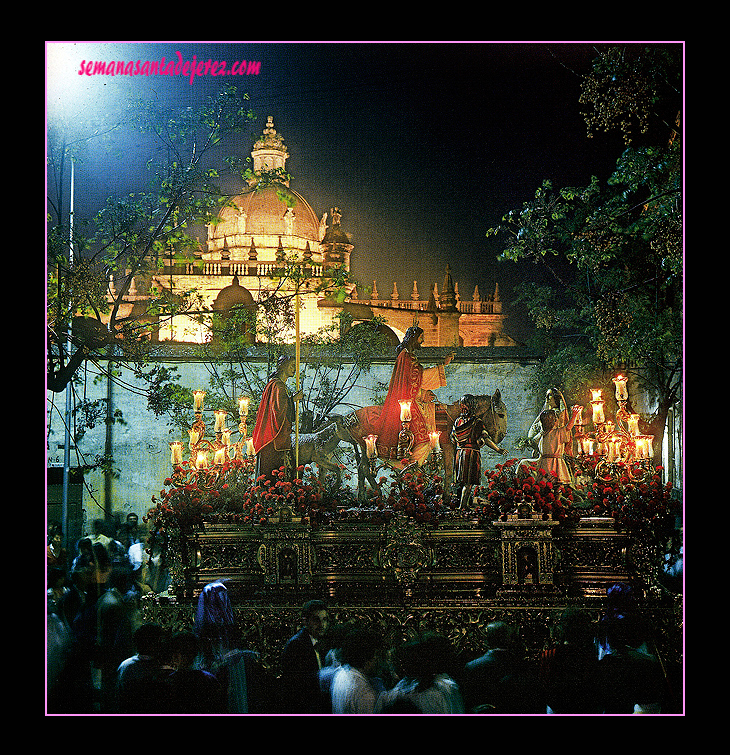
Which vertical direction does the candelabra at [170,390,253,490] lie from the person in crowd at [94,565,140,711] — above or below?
above

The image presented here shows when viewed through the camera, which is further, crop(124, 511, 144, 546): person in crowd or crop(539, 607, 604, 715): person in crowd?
crop(124, 511, 144, 546): person in crowd

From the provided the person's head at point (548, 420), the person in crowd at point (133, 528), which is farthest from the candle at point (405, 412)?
the person in crowd at point (133, 528)

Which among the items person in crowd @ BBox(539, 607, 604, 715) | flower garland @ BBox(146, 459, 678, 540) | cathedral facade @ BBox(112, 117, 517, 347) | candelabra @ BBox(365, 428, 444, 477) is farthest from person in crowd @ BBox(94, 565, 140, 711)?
person in crowd @ BBox(539, 607, 604, 715)

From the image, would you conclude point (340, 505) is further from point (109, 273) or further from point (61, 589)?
point (109, 273)

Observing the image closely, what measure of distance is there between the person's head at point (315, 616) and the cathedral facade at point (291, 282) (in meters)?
3.41

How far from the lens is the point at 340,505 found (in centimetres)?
732

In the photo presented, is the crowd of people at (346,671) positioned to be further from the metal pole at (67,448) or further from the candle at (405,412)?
the candle at (405,412)

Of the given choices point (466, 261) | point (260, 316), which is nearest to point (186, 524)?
point (260, 316)

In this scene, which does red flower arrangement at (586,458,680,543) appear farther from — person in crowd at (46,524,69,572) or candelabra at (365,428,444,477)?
person in crowd at (46,524,69,572)

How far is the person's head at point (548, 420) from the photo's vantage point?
7953 millimetres

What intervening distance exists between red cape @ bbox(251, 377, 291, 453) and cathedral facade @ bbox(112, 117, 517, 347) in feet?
4.50

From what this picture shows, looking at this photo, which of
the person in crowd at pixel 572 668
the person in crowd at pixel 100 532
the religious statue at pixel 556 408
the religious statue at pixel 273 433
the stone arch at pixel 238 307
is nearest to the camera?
the person in crowd at pixel 572 668

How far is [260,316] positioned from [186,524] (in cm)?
282

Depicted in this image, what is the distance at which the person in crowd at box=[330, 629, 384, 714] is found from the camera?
6469 millimetres
